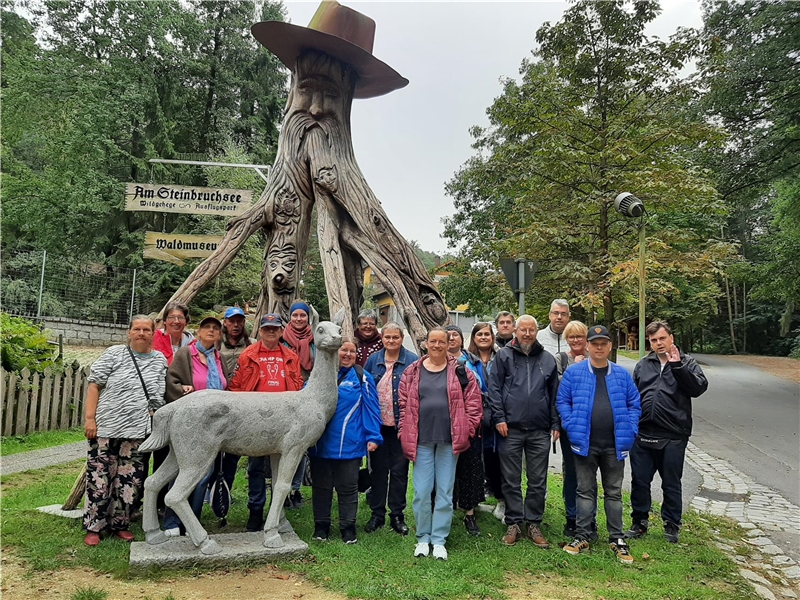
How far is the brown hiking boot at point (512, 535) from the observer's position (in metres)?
4.78

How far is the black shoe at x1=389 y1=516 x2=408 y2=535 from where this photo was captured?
4.91m

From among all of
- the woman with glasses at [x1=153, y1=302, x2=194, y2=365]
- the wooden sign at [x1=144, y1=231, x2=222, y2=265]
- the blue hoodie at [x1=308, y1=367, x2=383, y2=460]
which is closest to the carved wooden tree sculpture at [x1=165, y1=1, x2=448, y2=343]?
the wooden sign at [x1=144, y1=231, x2=222, y2=265]

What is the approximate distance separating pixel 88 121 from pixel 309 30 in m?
18.7

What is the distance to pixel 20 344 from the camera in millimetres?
9266

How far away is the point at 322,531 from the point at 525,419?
2.07m

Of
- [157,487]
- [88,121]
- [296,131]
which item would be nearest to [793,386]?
[296,131]

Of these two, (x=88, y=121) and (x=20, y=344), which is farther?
(x=88, y=121)

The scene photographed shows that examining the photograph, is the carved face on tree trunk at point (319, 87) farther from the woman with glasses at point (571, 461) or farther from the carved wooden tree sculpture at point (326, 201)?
the woman with glasses at point (571, 461)

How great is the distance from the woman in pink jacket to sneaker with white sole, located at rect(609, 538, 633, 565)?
1.50 m

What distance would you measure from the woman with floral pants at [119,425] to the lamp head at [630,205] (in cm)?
676

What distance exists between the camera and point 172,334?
17.1ft

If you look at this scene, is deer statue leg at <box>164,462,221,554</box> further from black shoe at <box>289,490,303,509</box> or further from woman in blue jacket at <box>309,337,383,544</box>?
black shoe at <box>289,490,303,509</box>

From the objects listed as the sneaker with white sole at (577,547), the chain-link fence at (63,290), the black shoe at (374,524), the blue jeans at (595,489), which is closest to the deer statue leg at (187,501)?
the black shoe at (374,524)

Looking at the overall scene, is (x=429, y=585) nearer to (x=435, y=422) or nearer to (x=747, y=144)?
(x=435, y=422)
